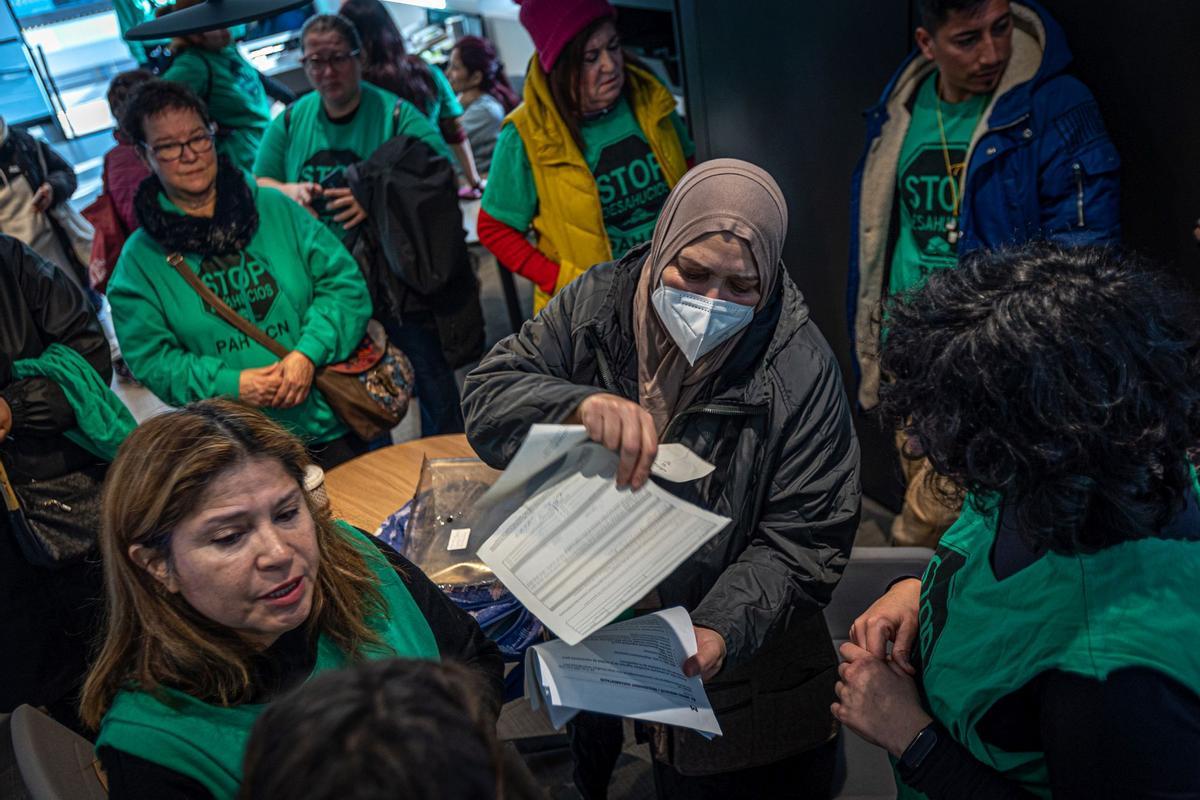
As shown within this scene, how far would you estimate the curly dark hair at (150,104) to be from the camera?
2592mm

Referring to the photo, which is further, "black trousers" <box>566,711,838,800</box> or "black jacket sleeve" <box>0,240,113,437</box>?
"black jacket sleeve" <box>0,240,113,437</box>

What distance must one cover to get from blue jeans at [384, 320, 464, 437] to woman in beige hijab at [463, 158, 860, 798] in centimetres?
188

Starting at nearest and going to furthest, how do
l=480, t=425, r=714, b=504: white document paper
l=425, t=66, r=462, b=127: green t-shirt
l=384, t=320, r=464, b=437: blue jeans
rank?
l=480, t=425, r=714, b=504: white document paper, l=384, t=320, r=464, b=437: blue jeans, l=425, t=66, r=462, b=127: green t-shirt

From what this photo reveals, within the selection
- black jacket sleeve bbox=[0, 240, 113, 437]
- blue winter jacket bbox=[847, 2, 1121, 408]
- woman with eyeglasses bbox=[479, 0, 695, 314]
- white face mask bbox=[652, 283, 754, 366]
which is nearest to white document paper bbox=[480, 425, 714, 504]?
white face mask bbox=[652, 283, 754, 366]

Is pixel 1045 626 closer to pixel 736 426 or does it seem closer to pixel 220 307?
pixel 736 426

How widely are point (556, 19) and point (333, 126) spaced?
1.16 metres

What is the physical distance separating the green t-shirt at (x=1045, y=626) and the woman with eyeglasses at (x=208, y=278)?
1876mm

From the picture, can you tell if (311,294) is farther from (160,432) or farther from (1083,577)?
(1083,577)

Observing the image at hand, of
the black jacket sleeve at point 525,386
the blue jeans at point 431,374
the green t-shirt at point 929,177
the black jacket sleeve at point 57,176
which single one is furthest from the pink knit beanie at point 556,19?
the black jacket sleeve at point 57,176

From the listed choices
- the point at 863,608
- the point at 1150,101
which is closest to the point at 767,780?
the point at 863,608

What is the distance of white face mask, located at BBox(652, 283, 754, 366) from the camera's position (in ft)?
5.29

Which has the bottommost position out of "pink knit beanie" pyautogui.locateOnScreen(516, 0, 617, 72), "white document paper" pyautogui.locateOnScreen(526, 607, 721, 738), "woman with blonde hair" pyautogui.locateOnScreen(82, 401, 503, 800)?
"white document paper" pyautogui.locateOnScreen(526, 607, 721, 738)

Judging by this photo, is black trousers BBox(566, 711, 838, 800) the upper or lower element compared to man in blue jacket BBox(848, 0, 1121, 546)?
lower

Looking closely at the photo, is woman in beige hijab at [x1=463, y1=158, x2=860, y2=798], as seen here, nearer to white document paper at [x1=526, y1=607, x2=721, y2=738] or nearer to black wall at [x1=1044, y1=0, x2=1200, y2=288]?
white document paper at [x1=526, y1=607, x2=721, y2=738]
